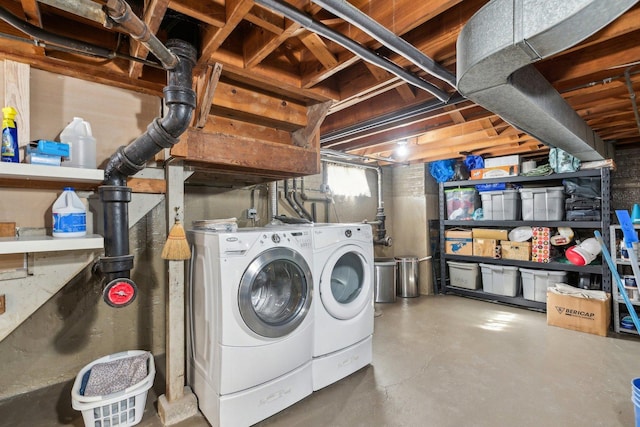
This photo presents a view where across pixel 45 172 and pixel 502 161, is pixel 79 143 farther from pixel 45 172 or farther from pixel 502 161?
pixel 502 161

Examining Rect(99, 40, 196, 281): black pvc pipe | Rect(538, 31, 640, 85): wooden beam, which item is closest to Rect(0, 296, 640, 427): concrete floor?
Rect(99, 40, 196, 281): black pvc pipe

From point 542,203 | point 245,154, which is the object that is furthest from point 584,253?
point 245,154

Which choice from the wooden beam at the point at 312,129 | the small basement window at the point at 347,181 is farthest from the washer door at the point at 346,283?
the small basement window at the point at 347,181

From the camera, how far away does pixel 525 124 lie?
6.49 ft

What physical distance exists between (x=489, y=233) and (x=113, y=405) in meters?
4.39

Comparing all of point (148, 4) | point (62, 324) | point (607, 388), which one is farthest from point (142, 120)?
point (607, 388)

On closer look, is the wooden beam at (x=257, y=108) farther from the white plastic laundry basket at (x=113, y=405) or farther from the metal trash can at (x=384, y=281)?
the metal trash can at (x=384, y=281)

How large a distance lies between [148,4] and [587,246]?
14.9 ft

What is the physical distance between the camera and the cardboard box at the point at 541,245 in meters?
3.63

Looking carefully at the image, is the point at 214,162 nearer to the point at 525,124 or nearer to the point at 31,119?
the point at 31,119

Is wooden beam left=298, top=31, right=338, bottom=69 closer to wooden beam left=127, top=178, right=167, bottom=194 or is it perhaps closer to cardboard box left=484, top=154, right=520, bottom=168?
wooden beam left=127, top=178, right=167, bottom=194

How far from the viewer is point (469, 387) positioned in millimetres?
2104

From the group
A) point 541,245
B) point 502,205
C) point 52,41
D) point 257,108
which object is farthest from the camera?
point 502,205

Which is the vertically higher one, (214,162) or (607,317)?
(214,162)
